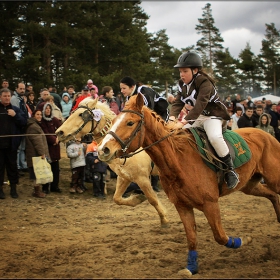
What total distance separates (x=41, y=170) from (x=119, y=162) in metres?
2.91

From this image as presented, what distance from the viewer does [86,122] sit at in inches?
301

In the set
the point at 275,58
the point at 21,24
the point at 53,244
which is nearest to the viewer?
the point at 53,244

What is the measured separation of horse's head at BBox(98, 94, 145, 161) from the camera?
13.6 feet

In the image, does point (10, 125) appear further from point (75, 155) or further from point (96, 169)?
point (96, 169)

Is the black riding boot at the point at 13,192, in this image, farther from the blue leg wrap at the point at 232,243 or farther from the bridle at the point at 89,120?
the blue leg wrap at the point at 232,243

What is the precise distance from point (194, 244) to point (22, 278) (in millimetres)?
2176

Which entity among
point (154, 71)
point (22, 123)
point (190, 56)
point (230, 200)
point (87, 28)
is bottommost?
point (230, 200)

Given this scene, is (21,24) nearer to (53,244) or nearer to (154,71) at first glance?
(154,71)

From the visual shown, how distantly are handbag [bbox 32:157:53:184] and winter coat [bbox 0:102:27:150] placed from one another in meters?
0.62

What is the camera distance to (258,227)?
7203 mm

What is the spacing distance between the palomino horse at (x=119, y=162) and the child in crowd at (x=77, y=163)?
9.40ft

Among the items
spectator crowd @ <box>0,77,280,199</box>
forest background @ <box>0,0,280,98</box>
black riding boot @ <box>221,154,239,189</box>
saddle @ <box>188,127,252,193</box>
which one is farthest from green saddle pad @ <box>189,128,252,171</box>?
forest background @ <box>0,0,280,98</box>

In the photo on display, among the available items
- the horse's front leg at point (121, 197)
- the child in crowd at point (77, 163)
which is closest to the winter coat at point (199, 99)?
the horse's front leg at point (121, 197)

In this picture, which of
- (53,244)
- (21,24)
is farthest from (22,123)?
(21,24)
